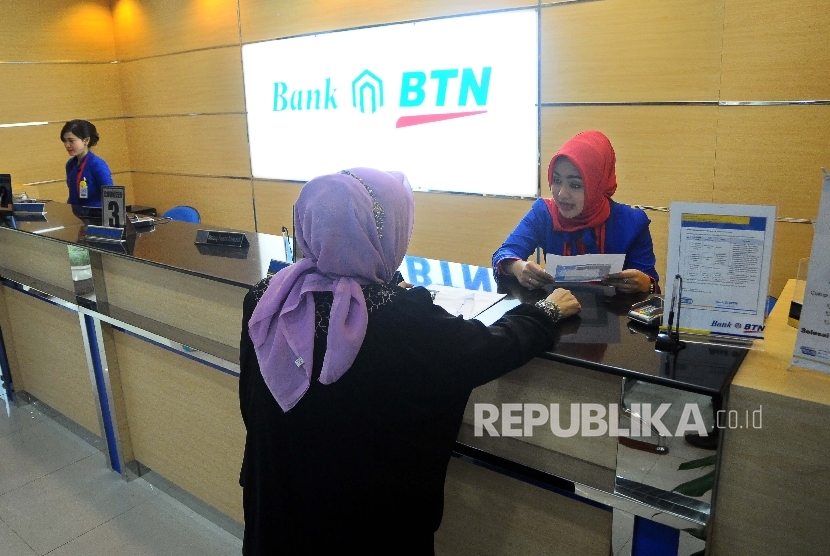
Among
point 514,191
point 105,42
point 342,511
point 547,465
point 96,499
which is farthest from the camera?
point 105,42

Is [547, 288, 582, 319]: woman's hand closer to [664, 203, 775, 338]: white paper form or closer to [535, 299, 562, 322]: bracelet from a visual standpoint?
[535, 299, 562, 322]: bracelet

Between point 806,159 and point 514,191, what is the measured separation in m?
1.63

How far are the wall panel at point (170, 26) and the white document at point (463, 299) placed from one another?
441 cm

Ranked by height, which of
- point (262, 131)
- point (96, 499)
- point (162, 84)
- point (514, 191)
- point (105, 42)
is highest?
point (105, 42)

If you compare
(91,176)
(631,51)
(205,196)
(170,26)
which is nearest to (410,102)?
(631,51)

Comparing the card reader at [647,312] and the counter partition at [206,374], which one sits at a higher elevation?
the card reader at [647,312]

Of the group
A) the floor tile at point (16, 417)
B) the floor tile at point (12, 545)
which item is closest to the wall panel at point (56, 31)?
the floor tile at point (16, 417)

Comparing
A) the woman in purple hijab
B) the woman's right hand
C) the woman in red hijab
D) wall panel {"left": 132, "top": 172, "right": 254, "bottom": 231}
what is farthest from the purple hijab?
wall panel {"left": 132, "top": 172, "right": 254, "bottom": 231}

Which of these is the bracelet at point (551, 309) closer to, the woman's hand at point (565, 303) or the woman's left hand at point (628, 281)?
the woman's hand at point (565, 303)

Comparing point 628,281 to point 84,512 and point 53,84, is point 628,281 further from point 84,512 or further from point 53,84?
point 53,84

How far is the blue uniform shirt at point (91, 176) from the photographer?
15.0 feet

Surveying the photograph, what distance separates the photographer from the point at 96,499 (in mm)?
2707

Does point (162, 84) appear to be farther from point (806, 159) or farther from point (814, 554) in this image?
point (814, 554)

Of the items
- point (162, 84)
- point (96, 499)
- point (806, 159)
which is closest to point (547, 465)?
point (96, 499)
